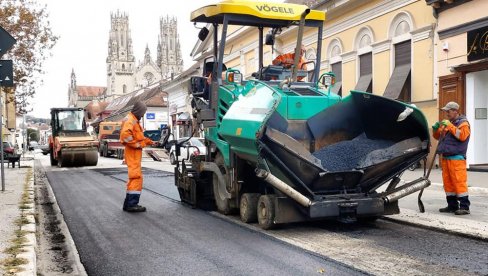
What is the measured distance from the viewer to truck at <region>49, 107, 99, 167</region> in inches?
→ 911

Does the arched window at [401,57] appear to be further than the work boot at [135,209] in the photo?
Yes

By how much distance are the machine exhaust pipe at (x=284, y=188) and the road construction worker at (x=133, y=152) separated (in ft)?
10.6

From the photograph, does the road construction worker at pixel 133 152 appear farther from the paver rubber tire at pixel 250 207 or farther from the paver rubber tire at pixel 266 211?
the paver rubber tire at pixel 266 211

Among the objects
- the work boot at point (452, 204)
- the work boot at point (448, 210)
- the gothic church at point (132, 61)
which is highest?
the gothic church at point (132, 61)

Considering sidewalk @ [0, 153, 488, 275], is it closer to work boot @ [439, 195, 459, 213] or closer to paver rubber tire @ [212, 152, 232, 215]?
work boot @ [439, 195, 459, 213]

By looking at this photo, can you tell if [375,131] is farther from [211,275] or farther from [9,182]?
[9,182]

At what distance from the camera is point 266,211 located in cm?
675

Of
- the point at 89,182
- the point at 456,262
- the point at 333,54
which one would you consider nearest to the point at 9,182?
the point at 89,182

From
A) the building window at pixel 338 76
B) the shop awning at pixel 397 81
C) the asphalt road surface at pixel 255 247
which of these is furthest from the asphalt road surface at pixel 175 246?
the building window at pixel 338 76

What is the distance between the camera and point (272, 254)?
5562 millimetres

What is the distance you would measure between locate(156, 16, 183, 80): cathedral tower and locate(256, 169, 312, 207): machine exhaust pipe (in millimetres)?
124134

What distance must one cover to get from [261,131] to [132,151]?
3.42m

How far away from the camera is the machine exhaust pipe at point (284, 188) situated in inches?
249

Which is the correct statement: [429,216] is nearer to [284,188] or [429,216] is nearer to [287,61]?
[284,188]
